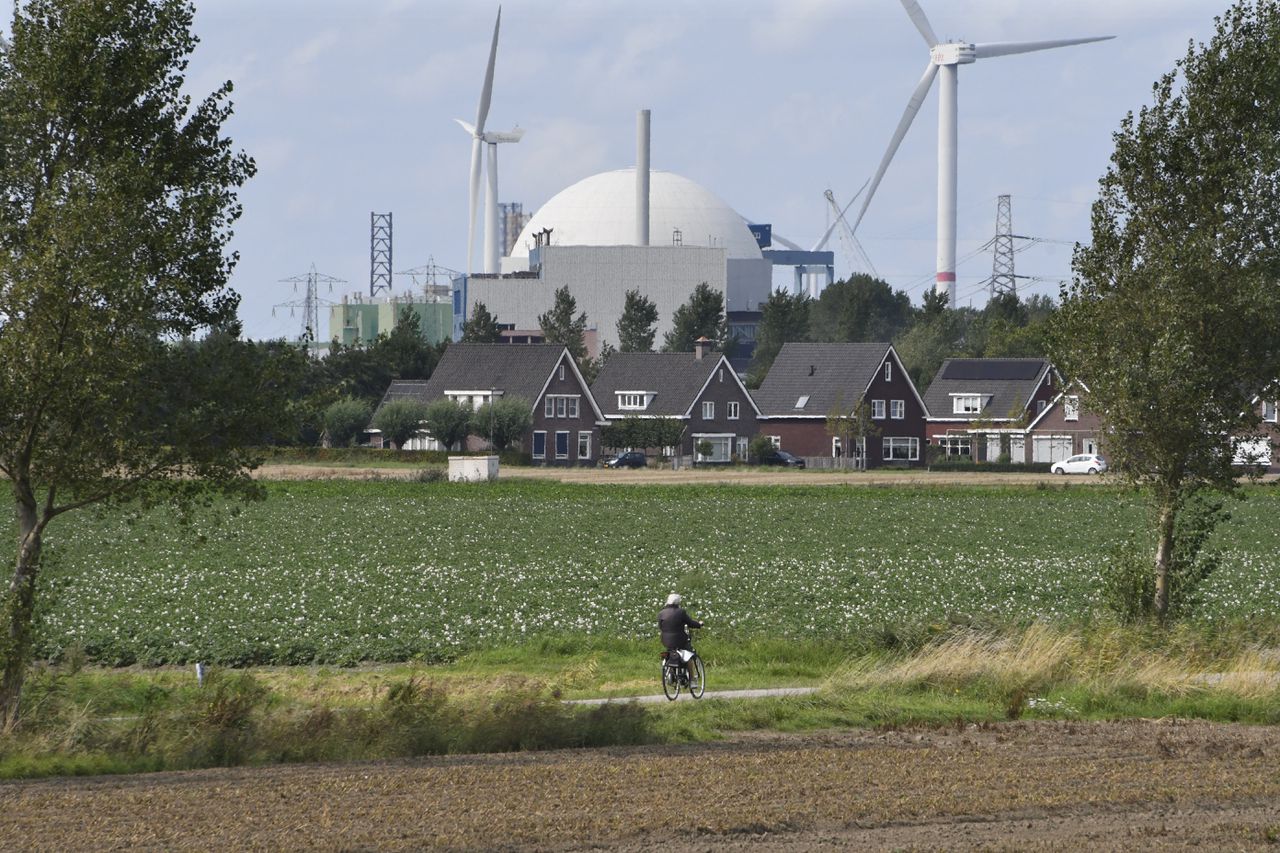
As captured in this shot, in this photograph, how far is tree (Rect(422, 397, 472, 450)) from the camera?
109125 millimetres

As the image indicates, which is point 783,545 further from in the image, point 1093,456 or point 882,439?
point 882,439

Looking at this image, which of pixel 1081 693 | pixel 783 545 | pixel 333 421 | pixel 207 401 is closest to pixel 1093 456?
pixel 333 421

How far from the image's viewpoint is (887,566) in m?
38.3

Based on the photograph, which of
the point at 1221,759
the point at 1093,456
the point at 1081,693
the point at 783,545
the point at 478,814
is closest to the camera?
the point at 478,814

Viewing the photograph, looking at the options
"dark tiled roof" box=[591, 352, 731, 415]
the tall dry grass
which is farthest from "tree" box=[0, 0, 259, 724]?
"dark tiled roof" box=[591, 352, 731, 415]

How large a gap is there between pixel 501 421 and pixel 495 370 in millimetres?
10490

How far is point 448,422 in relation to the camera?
358 ft

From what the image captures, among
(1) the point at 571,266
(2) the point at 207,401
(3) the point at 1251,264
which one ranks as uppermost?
(1) the point at 571,266

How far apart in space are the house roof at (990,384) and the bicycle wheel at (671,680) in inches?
4024

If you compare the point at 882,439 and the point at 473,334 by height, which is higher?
the point at 473,334

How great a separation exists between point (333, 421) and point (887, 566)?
3176 inches

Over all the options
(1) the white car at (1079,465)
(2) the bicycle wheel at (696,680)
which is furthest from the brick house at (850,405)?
(2) the bicycle wheel at (696,680)

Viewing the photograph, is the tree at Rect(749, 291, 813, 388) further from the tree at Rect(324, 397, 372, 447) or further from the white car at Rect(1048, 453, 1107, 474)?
the white car at Rect(1048, 453, 1107, 474)

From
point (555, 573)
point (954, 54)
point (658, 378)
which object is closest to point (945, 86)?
point (954, 54)
